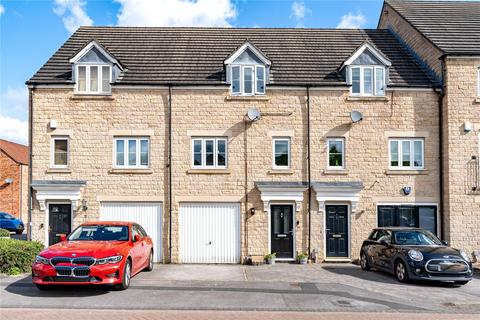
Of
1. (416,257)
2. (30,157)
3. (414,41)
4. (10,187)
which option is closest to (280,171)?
(416,257)

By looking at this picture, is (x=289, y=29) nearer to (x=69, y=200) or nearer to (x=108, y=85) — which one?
(x=108, y=85)

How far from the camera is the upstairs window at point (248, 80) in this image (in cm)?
1700

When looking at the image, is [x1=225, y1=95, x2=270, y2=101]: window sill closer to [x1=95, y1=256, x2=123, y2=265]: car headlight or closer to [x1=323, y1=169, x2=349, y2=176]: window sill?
[x1=323, y1=169, x2=349, y2=176]: window sill

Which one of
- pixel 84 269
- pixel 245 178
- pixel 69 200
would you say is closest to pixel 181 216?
pixel 245 178

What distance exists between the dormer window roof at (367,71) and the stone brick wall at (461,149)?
2277 mm

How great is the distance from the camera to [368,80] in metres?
17.3

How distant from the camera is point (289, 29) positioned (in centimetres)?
2095

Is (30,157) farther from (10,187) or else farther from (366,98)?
(10,187)

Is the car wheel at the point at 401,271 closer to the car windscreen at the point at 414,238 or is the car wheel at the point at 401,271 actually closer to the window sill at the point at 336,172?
the car windscreen at the point at 414,238

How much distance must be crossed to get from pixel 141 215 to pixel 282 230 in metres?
5.27

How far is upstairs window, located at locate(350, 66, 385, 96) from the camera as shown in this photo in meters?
17.2

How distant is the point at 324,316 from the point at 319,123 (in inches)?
367

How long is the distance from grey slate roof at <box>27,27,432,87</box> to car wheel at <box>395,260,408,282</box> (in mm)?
7376

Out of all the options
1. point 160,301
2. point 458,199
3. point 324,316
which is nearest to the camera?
point 324,316
